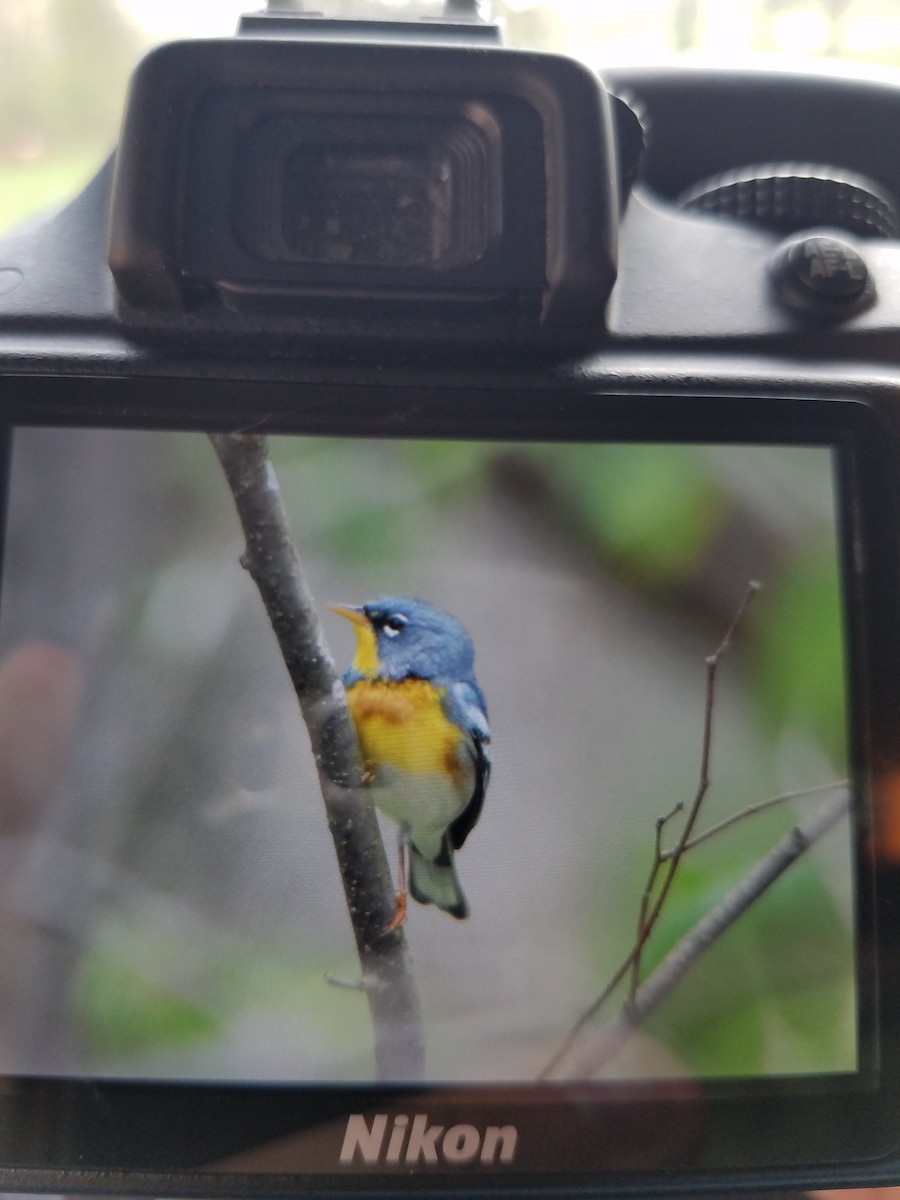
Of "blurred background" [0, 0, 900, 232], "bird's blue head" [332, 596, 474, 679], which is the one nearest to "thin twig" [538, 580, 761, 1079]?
"bird's blue head" [332, 596, 474, 679]

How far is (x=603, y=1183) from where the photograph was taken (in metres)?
0.43

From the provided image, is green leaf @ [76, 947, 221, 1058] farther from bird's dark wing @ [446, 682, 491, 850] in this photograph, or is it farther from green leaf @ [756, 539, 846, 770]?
green leaf @ [756, 539, 846, 770]

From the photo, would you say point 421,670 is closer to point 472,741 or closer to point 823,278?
point 472,741

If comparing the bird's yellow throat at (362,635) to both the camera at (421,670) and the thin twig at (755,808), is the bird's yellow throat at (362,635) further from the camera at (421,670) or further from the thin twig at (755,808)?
the thin twig at (755,808)

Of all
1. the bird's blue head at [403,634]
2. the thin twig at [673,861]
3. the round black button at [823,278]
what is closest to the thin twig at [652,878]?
the thin twig at [673,861]

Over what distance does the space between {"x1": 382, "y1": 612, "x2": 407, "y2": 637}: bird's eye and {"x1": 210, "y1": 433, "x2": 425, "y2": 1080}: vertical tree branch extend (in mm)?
27

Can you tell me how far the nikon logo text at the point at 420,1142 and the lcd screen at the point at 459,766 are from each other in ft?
0.06

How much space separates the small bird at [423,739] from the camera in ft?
1.43

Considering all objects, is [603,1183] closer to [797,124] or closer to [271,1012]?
[271,1012]

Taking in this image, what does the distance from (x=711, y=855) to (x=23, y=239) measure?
0.40 meters

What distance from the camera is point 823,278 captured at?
1.51 ft

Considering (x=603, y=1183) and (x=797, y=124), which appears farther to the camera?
(x=797, y=124)

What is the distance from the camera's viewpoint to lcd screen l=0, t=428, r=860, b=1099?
43 cm

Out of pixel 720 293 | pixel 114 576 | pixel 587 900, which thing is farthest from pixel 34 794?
pixel 720 293
